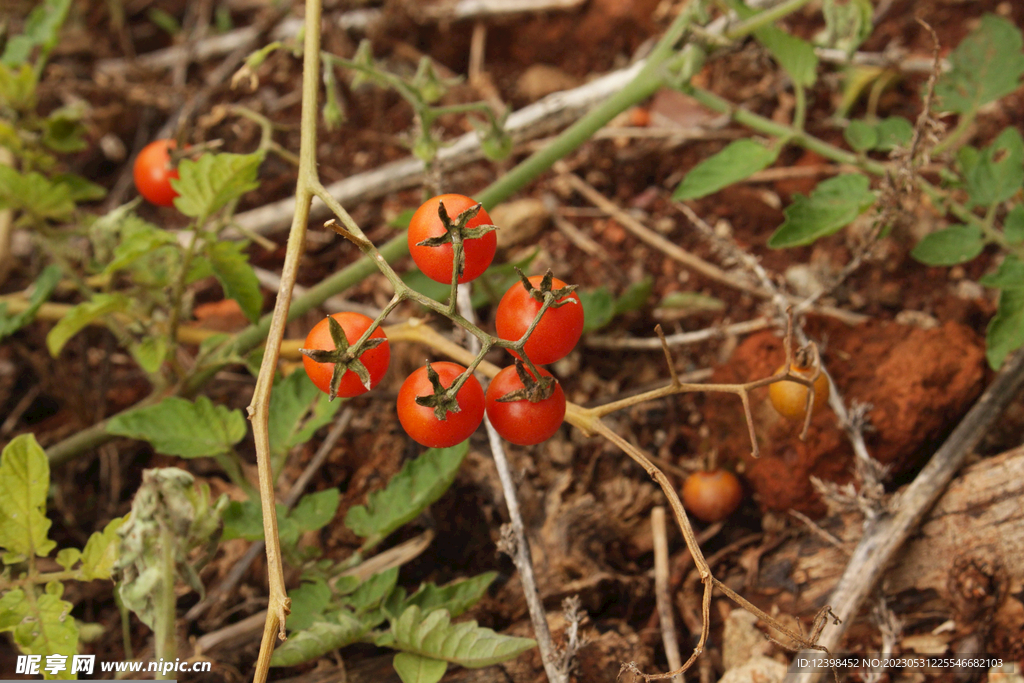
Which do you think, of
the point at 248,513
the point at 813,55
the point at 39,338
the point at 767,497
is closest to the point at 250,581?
the point at 248,513

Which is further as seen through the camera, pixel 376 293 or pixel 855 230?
pixel 376 293

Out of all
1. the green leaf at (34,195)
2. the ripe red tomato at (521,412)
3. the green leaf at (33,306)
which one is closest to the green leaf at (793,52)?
the ripe red tomato at (521,412)

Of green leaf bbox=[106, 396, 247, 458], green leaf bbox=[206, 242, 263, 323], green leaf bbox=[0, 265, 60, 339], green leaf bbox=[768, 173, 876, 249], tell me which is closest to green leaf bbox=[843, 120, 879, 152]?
green leaf bbox=[768, 173, 876, 249]

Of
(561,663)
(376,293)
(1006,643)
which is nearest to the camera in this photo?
(561,663)

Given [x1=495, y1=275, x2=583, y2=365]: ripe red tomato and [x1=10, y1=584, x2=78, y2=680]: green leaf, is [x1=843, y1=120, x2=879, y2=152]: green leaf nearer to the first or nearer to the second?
[x1=495, y1=275, x2=583, y2=365]: ripe red tomato

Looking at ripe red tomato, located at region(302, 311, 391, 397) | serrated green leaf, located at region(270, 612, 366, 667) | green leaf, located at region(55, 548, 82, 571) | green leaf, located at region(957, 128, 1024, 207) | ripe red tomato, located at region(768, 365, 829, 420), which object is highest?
green leaf, located at region(957, 128, 1024, 207)

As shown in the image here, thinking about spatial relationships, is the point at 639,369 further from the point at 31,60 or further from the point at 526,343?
the point at 31,60

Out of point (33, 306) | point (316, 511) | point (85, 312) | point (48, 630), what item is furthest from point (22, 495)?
point (33, 306)
